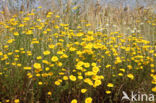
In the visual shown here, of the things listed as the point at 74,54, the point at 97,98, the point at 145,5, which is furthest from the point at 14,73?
the point at 145,5

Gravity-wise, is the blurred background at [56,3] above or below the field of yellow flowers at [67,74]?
above

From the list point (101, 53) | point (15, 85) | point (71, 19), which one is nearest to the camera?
point (15, 85)

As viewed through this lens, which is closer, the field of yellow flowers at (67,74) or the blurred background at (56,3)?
the field of yellow flowers at (67,74)

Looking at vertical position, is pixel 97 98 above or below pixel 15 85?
below

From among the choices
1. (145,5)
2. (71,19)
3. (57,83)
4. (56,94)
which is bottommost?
(56,94)

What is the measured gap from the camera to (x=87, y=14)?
387 cm

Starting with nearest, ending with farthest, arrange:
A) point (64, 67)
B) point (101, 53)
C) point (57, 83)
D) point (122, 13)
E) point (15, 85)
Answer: point (57, 83) → point (15, 85) → point (64, 67) → point (101, 53) → point (122, 13)

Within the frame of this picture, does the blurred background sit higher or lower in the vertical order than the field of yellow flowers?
higher

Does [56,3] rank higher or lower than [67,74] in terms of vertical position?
higher

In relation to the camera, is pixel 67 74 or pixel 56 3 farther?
pixel 56 3

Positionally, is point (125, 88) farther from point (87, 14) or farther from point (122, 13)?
point (122, 13)

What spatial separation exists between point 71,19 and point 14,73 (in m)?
1.54

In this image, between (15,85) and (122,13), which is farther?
(122,13)

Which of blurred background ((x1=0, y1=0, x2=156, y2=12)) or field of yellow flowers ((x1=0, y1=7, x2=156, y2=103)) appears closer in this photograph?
field of yellow flowers ((x1=0, y1=7, x2=156, y2=103))
